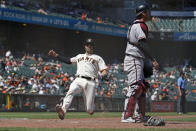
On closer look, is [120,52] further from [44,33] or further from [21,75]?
[21,75]

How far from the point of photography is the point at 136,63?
31.3 ft

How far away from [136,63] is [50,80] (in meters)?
16.6

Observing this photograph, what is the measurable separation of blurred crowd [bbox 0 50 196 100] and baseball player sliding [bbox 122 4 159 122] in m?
11.2

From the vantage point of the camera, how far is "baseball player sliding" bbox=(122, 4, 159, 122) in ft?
31.0

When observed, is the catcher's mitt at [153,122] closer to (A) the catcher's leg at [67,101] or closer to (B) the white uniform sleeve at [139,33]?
(B) the white uniform sleeve at [139,33]

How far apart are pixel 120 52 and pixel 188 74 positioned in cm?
786

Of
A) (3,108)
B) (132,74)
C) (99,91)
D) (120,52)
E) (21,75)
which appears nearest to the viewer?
(132,74)

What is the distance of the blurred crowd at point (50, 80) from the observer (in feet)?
78.4

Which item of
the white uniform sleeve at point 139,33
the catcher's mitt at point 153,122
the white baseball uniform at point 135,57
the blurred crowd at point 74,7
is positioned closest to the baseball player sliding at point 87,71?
the white baseball uniform at point 135,57

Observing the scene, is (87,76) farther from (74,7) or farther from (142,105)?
(74,7)

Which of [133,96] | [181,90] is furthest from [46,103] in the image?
[133,96]

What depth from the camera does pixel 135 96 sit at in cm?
952

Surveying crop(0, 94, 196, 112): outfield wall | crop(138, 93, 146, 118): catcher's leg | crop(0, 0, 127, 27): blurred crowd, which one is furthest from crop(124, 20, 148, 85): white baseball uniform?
crop(0, 0, 127, 27): blurred crowd

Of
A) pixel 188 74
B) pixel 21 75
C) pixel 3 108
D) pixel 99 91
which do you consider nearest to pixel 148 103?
pixel 99 91
